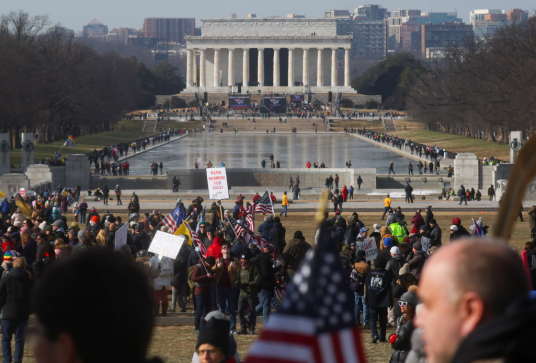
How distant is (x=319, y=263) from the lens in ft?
6.73

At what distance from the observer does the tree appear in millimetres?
135425

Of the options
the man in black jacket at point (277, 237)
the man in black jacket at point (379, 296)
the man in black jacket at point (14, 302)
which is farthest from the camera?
the man in black jacket at point (277, 237)

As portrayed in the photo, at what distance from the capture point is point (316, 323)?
6.50 ft

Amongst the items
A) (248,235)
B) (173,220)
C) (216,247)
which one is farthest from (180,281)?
(173,220)

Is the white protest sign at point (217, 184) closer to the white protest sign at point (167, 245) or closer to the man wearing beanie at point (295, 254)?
the man wearing beanie at point (295, 254)

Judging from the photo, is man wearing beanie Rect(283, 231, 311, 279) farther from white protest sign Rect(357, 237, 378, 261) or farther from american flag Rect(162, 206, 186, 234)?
american flag Rect(162, 206, 186, 234)

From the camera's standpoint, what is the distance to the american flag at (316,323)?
1969 millimetres

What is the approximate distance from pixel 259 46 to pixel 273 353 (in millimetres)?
148162

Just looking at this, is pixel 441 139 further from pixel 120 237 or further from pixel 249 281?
pixel 249 281

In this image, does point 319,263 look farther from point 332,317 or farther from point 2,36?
point 2,36

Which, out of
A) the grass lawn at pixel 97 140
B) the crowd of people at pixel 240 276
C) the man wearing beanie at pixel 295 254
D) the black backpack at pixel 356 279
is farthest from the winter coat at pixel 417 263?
the grass lawn at pixel 97 140

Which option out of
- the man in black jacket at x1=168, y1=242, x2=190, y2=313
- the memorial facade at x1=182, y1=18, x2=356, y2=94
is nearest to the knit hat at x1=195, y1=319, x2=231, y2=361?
the man in black jacket at x1=168, y1=242, x2=190, y2=313

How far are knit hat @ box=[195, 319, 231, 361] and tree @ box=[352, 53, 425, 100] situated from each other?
426 feet

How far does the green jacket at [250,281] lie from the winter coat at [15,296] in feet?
10.7
